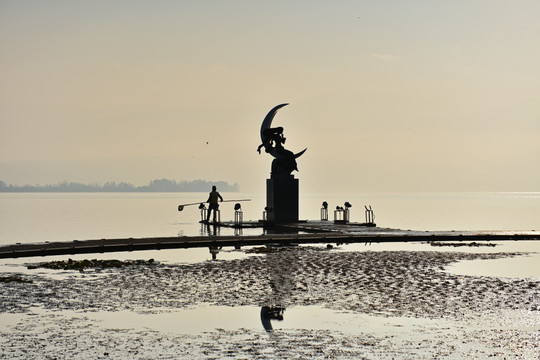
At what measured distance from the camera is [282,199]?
46.8 metres

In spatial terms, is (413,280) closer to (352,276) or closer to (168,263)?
(352,276)

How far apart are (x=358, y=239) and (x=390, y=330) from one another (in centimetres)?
1988

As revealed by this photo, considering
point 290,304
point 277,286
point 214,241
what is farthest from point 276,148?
point 290,304

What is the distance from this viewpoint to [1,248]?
27.2 meters

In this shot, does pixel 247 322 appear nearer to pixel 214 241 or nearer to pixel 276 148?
pixel 214 241

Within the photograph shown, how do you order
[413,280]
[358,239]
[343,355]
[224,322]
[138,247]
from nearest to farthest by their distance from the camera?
[343,355], [224,322], [413,280], [138,247], [358,239]

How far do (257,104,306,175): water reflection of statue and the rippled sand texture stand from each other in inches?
831

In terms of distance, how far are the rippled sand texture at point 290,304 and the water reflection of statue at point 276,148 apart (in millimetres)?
21116

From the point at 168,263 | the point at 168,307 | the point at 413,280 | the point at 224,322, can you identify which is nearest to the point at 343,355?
the point at 224,322

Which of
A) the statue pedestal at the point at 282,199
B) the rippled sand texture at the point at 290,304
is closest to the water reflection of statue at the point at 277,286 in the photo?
the rippled sand texture at the point at 290,304

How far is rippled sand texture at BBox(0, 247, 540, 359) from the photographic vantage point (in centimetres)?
1166

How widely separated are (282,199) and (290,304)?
3098cm

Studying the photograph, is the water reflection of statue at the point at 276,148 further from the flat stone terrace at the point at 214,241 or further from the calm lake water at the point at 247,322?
the calm lake water at the point at 247,322

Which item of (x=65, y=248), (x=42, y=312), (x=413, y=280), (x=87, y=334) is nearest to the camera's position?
(x=87, y=334)
